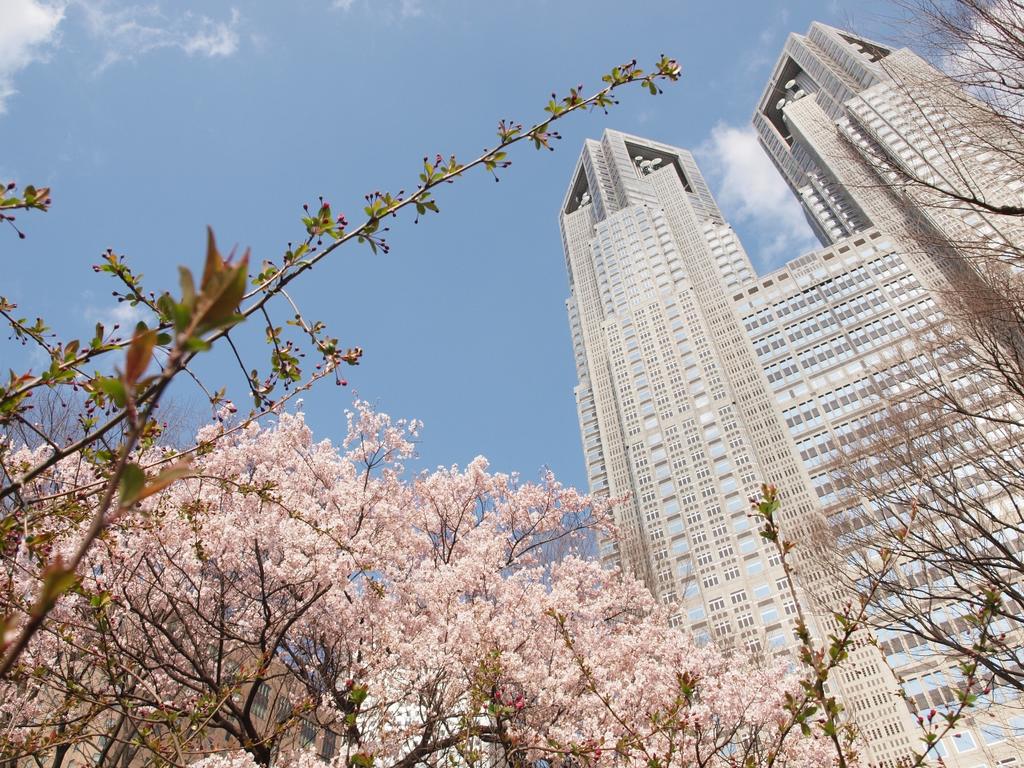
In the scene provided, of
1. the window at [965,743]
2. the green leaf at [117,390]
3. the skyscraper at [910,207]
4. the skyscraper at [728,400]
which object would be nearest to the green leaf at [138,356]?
the green leaf at [117,390]

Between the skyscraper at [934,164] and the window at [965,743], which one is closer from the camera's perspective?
the skyscraper at [934,164]

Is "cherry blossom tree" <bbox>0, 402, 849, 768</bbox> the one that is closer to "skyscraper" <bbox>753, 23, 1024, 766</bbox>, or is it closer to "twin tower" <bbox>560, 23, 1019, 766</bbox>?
"skyscraper" <bbox>753, 23, 1024, 766</bbox>

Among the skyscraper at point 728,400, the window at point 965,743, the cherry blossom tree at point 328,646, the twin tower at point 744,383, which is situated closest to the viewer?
the cherry blossom tree at point 328,646

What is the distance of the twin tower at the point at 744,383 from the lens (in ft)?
98.7

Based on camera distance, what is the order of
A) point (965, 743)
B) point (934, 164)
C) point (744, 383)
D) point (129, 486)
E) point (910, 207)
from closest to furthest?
1. point (129, 486)
2. point (910, 207)
3. point (934, 164)
4. point (965, 743)
5. point (744, 383)

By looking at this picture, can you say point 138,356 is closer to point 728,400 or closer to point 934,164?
point 934,164

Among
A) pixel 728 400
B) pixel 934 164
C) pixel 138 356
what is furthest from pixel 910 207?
pixel 728 400

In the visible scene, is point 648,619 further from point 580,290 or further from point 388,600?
point 580,290

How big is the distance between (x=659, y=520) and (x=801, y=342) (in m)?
18.2

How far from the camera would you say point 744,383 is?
46312 millimetres

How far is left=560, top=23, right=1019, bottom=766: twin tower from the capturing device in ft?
98.7

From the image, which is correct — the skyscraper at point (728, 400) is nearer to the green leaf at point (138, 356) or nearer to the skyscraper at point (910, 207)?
the skyscraper at point (910, 207)

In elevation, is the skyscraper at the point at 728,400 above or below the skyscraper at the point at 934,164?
above

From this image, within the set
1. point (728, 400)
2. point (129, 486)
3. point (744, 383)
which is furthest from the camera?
point (744, 383)
